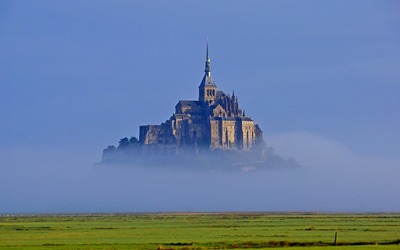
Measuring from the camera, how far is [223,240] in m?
58.7

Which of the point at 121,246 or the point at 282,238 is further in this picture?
the point at 282,238

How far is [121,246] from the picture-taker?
53031 mm

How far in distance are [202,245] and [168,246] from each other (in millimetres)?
2110

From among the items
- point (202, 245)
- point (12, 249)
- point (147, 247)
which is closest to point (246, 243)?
point (202, 245)

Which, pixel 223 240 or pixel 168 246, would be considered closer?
A: pixel 168 246

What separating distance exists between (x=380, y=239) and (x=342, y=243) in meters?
5.58

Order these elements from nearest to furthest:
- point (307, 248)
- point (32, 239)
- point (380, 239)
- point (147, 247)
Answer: point (307, 248)
point (147, 247)
point (380, 239)
point (32, 239)

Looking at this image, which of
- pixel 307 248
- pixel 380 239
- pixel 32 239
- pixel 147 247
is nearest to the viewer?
pixel 307 248

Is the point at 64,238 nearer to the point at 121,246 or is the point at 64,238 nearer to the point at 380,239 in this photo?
the point at 121,246

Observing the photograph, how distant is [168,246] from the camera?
53.1 m

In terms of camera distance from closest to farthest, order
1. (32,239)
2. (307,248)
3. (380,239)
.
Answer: (307,248) → (380,239) → (32,239)

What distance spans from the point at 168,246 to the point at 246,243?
4.97 metres

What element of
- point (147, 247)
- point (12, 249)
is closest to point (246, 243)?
point (147, 247)

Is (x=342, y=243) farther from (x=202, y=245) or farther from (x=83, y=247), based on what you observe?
(x=83, y=247)
